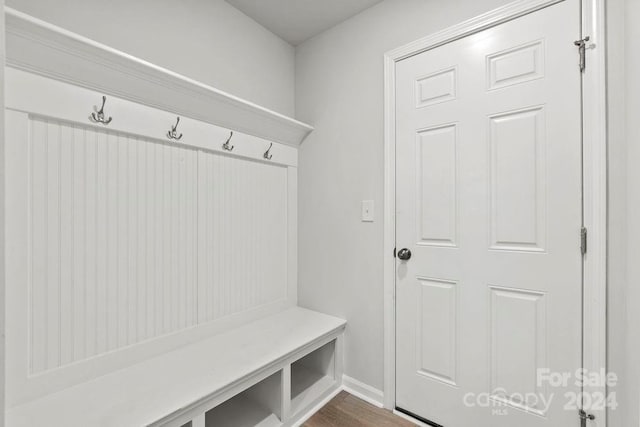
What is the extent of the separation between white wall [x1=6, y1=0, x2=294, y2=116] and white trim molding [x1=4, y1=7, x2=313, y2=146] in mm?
206

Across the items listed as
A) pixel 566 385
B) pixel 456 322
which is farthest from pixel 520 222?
pixel 566 385

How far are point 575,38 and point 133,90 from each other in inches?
74.5

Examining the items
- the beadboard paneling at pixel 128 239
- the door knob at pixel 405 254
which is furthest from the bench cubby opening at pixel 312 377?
the door knob at pixel 405 254

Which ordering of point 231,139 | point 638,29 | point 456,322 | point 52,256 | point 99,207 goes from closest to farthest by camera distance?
point 638,29, point 52,256, point 99,207, point 456,322, point 231,139

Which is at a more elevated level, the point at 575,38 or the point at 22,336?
the point at 575,38

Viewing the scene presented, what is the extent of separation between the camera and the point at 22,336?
1.07 m

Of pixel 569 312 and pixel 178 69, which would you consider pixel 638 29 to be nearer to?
pixel 569 312

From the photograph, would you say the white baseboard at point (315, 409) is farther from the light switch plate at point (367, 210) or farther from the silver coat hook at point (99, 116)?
the silver coat hook at point (99, 116)

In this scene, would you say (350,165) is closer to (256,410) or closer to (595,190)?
(595,190)

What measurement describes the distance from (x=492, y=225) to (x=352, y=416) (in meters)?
1.28

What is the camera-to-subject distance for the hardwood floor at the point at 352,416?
1.58 metres

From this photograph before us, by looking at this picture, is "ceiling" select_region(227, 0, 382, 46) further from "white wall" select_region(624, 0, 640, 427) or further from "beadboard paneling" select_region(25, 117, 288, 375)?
"white wall" select_region(624, 0, 640, 427)

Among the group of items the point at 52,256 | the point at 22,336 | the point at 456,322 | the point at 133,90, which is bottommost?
the point at 456,322

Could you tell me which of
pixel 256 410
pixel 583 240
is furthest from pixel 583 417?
pixel 256 410
